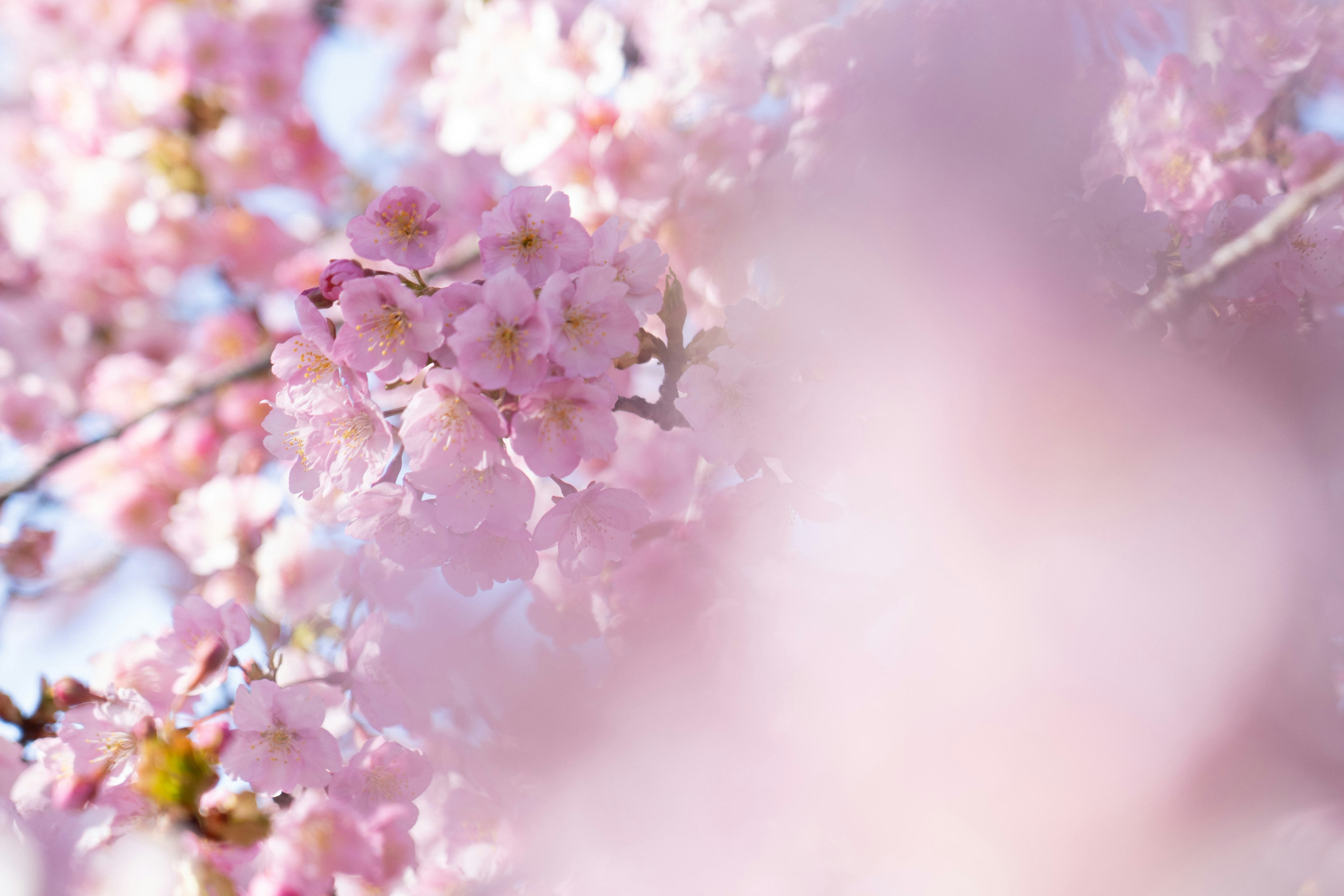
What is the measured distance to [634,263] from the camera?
45 cm

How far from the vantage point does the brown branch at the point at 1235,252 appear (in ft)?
1.58

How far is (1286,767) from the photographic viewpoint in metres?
0.46

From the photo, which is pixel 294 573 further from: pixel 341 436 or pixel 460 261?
pixel 341 436

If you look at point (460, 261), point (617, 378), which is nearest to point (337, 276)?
point (617, 378)

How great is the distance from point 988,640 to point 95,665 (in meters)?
0.80

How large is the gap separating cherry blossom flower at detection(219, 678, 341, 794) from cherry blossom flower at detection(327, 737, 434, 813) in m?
0.02

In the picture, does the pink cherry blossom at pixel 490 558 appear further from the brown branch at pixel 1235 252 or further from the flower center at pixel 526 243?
the brown branch at pixel 1235 252

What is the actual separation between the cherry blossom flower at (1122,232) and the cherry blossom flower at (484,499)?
15.2 inches

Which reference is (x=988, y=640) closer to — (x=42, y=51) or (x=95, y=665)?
(x=95, y=665)

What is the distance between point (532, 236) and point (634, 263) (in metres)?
0.06

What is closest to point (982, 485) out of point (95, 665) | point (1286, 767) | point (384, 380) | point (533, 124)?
point (1286, 767)

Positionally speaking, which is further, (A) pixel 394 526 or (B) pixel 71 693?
(B) pixel 71 693

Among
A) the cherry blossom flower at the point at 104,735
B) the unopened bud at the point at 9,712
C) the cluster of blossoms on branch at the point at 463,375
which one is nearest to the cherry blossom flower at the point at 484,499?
the cluster of blossoms on branch at the point at 463,375

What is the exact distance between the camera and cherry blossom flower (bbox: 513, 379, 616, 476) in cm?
43
